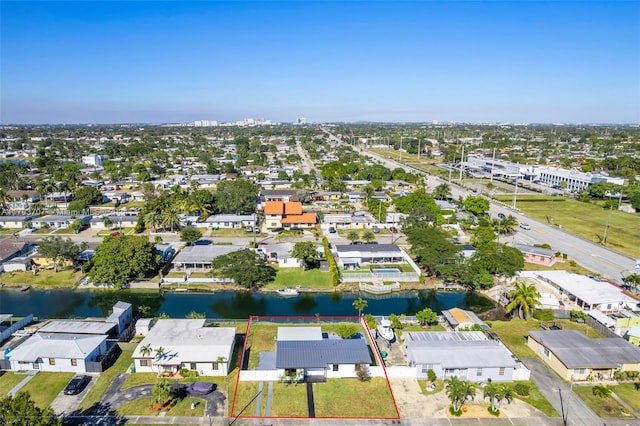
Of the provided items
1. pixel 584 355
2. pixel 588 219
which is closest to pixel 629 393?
pixel 584 355

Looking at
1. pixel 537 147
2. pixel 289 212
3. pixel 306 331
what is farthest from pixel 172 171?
pixel 537 147

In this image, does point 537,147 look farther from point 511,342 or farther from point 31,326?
point 31,326

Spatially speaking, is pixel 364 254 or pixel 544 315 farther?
pixel 364 254

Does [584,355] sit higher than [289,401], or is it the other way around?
[584,355]

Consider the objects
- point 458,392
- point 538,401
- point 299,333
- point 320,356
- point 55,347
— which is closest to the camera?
point 458,392

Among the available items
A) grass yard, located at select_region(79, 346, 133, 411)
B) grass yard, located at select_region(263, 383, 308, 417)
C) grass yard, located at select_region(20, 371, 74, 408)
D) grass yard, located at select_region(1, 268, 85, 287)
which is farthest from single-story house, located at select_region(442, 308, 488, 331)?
grass yard, located at select_region(1, 268, 85, 287)

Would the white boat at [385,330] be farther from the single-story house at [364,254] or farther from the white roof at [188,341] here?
the single-story house at [364,254]

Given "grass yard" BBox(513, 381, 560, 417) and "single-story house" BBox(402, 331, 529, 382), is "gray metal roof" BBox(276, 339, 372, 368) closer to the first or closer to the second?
"single-story house" BBox(402, 331, 529, 382)

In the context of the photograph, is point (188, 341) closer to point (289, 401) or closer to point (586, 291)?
point (289, 401)
